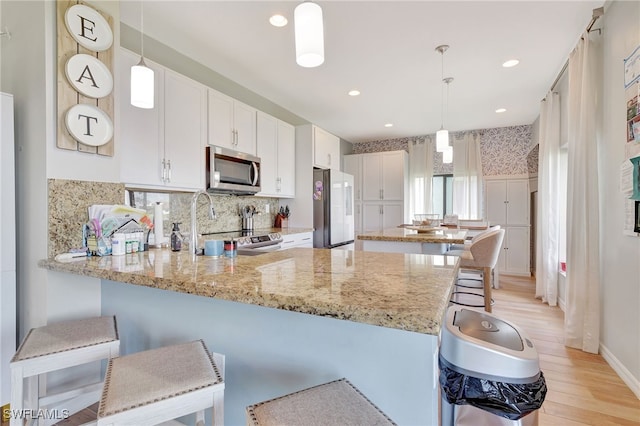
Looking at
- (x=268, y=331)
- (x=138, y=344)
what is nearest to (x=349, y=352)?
(x=268, y=331)

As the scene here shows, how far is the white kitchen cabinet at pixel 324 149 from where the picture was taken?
427 cm

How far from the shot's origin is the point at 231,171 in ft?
10.00

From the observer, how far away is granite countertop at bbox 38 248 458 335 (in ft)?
2.33

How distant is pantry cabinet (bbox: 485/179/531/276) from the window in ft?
2.60

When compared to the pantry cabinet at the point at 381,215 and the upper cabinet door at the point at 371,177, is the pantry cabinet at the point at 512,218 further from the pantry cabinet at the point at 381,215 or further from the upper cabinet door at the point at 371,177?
the upper cabinet door at the point at 371,177

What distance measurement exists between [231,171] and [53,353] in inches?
84.3

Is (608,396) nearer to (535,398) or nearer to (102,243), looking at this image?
(535,398)

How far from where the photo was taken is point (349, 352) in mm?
987

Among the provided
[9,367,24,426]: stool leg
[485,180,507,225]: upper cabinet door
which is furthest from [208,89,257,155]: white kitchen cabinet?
[485,180,507,225]: upper cabinet door

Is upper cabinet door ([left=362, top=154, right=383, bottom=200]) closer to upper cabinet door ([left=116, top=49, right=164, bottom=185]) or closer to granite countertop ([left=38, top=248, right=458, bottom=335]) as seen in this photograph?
upper cabinet door ([left=116, top=49, right=164, bottom=185])

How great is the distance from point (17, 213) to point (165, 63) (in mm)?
1736

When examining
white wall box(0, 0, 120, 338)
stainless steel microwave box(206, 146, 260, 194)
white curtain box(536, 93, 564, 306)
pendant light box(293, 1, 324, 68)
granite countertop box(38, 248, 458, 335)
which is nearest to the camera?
granite countertop box(38, 248, 458, 335)

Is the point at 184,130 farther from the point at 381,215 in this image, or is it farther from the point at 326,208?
the point at 381,215

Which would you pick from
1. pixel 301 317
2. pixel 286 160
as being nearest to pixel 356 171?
pixel 286 160
